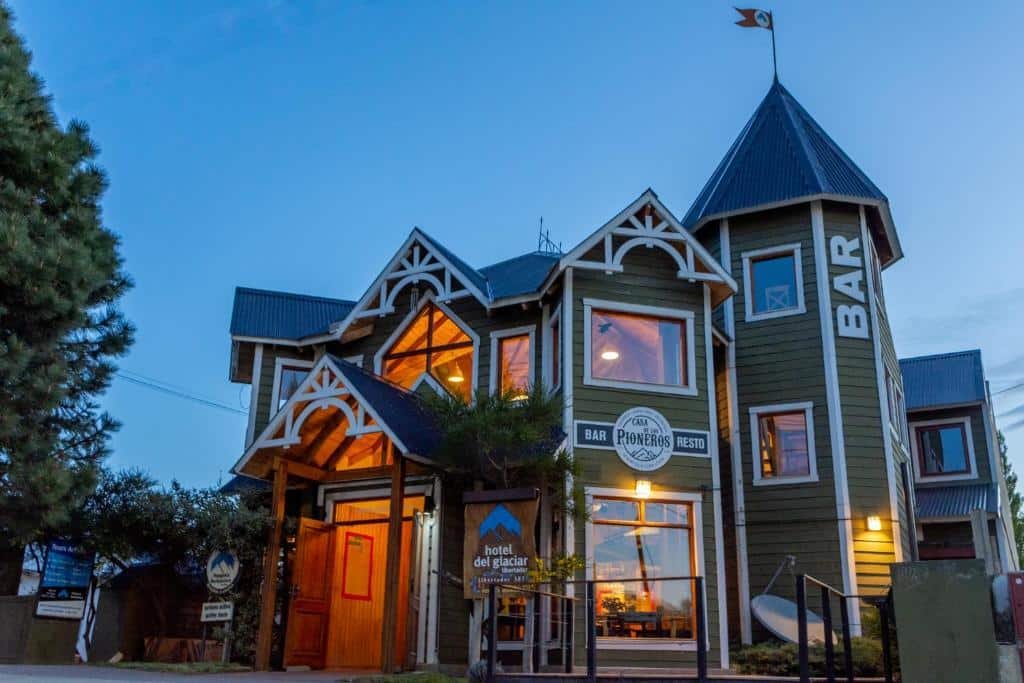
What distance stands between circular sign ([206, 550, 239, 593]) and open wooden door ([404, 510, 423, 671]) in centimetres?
254

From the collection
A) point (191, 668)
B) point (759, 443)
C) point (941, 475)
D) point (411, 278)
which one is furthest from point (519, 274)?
point (941, 475)

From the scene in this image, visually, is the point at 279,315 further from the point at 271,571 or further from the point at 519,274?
the point at 271,571

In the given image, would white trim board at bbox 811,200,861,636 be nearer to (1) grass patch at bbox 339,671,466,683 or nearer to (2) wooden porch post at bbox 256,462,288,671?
(1) grass patch at bbox 339,671,466,683

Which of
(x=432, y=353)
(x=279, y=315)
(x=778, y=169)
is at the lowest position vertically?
(x=432, y=353)

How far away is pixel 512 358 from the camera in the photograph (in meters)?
15.3

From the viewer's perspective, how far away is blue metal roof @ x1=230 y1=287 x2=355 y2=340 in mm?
17328

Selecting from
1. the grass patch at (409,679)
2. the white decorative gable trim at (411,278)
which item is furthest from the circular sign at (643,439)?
the grass patch at (409,679)

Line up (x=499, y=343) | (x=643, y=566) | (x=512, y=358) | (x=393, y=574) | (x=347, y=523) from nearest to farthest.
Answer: (x=393, y=574) → (x=643, y=566) → (x=347, y=523) → (x=512, y=358) → (x=499, y=343)

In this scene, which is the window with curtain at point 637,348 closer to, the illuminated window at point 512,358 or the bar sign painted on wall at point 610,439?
the bar sign painted on wall at point 610,439

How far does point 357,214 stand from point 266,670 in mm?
180083

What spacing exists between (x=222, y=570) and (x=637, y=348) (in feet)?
22.8

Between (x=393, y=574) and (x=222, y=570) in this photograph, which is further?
(x=222, y=570)

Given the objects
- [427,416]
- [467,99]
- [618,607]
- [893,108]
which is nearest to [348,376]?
[427,416]

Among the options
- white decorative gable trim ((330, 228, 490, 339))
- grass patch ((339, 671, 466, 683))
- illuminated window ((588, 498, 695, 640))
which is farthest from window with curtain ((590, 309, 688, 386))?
grass patch ((339, 671, 466, 683))
